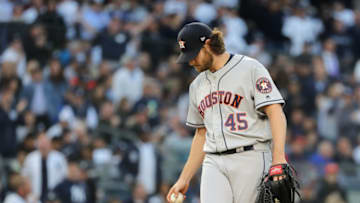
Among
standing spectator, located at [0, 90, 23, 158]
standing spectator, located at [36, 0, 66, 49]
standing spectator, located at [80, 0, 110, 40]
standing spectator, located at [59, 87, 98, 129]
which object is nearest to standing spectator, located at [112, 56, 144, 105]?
standing spectator, located at [59, 87, 98, 129]

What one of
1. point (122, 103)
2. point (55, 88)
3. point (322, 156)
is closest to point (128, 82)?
point (122, 103)

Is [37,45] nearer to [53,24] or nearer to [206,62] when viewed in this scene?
[53,24]

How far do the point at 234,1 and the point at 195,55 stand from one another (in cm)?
1031

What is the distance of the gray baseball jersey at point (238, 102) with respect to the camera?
4.77 m

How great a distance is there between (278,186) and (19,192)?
16.9ft

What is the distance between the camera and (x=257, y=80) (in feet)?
15.7

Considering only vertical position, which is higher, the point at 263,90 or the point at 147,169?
the point at 263,90

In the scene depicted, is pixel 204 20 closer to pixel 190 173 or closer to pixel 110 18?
pixel 110 18

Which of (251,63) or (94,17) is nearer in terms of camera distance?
(251,63)

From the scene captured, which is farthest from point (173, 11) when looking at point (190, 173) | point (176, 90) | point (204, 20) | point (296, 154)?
point (190, 173)

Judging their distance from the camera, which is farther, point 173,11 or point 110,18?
point 173,11

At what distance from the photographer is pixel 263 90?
4.73m

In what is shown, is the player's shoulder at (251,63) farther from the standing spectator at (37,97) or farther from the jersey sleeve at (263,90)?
the standing spectator at (37,97)

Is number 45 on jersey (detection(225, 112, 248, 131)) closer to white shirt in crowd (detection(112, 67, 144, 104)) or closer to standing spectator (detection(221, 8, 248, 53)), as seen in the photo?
white shirt in crowd (detection(112, 67, 144, 104))
